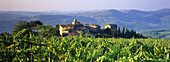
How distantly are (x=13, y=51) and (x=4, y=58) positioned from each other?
1.70 feet

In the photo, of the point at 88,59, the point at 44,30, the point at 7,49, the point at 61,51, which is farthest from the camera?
the point at 44,30

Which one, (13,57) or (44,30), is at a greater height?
(13,57)

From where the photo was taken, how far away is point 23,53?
8969 mm

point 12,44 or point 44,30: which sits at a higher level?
point 12,44

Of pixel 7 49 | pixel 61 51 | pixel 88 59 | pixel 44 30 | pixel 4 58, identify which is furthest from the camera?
pixel 44 30

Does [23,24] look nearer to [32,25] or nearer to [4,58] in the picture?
[32,25]

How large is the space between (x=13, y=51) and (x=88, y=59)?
3.95 meters

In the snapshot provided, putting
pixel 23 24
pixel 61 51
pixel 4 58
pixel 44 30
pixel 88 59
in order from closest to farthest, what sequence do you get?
pixel 4 58 → pixel 88 59 → pixel 61 51 → pixel 44 30 → pixel 23 24

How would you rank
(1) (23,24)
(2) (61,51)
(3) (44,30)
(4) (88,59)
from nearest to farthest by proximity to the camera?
(4) (88,59)
(2) (61,51)
(3) (44,30)
(1) (23,24)

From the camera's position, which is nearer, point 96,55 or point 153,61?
point 153,61

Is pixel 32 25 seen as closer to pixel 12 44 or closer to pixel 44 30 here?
pixel 44 30

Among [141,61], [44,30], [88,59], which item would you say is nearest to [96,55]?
[88,59]

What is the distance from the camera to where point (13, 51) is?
8.96 m

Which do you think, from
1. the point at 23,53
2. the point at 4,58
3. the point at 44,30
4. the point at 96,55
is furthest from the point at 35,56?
the point at 44,30
